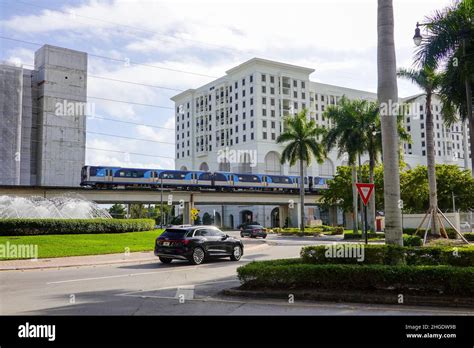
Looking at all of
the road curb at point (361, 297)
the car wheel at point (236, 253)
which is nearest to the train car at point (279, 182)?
the car wheel at point (236, 253)

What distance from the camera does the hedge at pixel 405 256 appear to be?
447 inches

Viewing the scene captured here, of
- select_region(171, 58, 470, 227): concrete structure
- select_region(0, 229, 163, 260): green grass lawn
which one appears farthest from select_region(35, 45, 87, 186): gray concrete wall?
select_region(171, 58, 470, 227): concrete structure

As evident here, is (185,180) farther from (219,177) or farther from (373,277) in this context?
(373,277)

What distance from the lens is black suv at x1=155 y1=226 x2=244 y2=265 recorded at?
60.0 ft

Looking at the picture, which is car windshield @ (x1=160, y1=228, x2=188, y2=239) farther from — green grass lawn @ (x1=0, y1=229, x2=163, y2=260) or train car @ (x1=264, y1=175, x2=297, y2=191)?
train car @ (x1=264, y1=175, x2=297, y2=191)

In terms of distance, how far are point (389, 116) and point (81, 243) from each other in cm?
1877

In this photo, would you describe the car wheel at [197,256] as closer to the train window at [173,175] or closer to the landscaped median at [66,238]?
the landscaped median at [66,238]

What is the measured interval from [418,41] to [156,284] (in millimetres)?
13663

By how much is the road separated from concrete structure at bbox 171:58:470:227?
74.1 m

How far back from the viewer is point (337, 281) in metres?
10.3

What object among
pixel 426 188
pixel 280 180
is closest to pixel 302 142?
pixel 426 188

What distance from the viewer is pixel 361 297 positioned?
32.2 ft
